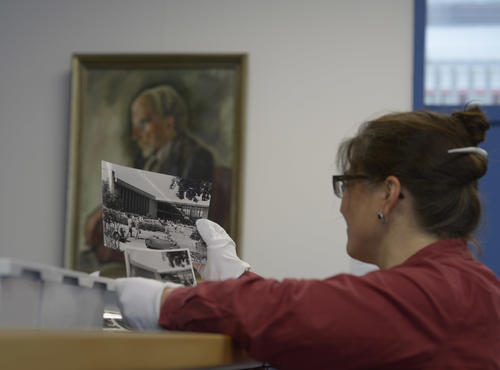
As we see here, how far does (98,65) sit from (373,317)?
2.47 meters

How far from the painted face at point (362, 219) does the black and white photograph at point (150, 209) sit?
35 centimetres

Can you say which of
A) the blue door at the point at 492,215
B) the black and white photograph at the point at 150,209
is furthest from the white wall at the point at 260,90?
the black and white photograph at the point at 150,209

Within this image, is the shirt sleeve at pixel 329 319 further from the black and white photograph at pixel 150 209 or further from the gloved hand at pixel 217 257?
the gloved hand at pixel 217 257

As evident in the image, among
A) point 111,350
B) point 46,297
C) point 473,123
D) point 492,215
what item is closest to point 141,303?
point 46,297

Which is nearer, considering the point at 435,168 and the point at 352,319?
the point at 352,319

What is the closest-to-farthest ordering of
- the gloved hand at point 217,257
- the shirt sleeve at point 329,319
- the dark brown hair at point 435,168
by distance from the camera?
1. the shirt sleeve at point 329,319
2. the dark brown hair at point 435,168
3. the gloved hand at point 217,257

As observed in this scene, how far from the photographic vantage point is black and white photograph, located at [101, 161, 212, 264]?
4.13 feet

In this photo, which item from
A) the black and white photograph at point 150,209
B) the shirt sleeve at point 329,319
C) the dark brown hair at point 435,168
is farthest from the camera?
the black and white photograph at point 150,209

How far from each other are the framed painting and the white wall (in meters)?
0.08

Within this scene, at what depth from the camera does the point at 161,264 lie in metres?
1.27

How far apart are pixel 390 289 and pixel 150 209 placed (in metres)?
0.59

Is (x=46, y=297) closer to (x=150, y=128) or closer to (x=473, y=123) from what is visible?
(x=473, y=123)

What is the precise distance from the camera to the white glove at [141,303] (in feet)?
3.11

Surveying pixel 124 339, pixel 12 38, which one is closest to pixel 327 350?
pixel 124 339
